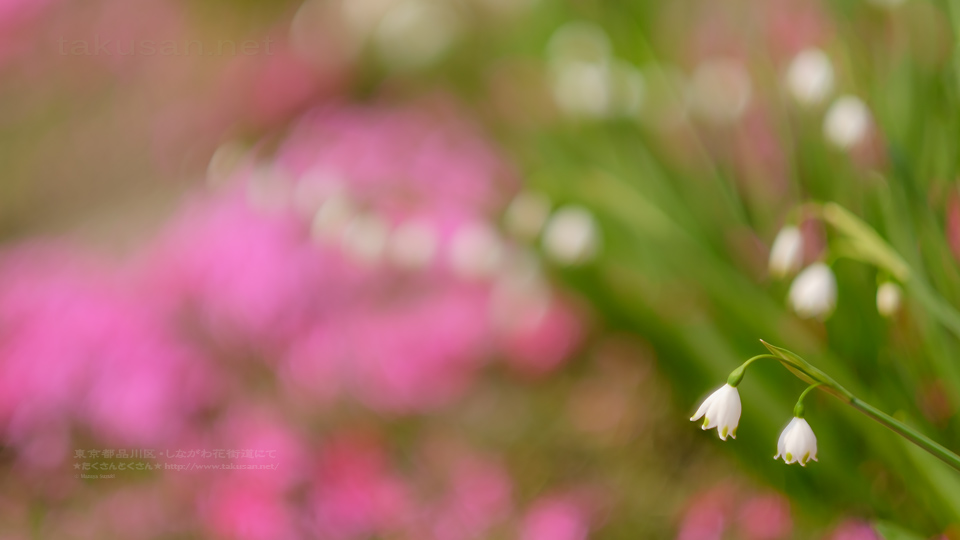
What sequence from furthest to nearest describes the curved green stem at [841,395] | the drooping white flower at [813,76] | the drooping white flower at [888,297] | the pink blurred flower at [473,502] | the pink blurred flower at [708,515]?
1. the pink blurred flower at [473,502]
2. the pink blurred flower at [708,515]
3. the drooping white flower at [813,76]
4. the drooping white flower at [888,297]
5. the curved green stem at [841,395]

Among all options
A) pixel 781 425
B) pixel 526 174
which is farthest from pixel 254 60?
pixel 781 425

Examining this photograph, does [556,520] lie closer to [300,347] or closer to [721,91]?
[300,347]

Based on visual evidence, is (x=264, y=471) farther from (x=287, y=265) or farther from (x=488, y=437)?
(x=287, y=265)

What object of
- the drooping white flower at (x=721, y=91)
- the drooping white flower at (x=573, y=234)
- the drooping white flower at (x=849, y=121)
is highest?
the drooping white flower at (x=849, y=121)

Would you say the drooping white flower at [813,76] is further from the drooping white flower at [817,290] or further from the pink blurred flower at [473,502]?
the pink blurred flower at [473,502]

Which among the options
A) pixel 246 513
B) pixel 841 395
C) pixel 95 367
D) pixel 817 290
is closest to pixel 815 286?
A: pixel 817 290

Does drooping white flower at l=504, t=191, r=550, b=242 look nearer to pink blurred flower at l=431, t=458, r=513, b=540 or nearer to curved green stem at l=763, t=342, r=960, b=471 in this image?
pink blurred flower at l=431, t=458, r=513, b=540

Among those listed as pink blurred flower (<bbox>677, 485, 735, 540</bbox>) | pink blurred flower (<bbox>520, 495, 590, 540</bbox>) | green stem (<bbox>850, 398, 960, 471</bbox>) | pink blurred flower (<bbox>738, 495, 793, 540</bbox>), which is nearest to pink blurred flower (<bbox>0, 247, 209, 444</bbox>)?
pink blurred flower (<bbox>520, 495, 590, 540</bbox>)

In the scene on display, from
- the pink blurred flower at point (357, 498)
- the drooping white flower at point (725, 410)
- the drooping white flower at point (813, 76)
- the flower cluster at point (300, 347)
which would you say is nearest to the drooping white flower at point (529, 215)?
the flower cluster at point (300, 347)
